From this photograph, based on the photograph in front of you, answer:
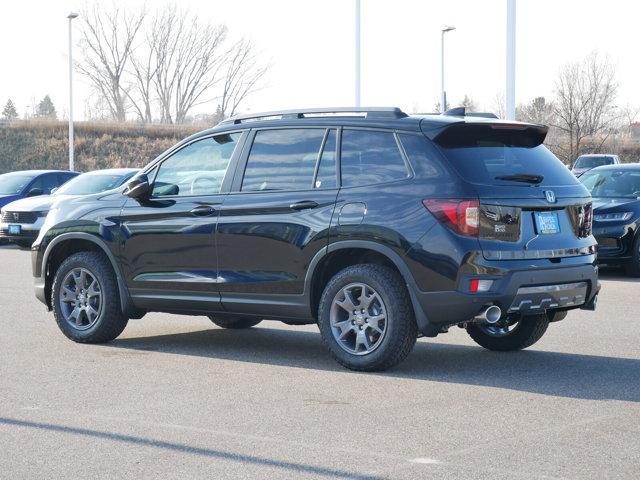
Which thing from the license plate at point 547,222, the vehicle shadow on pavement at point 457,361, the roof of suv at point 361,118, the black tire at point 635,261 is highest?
the roof of suv at point 361,118

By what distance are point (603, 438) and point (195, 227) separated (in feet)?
13.3

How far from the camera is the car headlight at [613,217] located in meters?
16.3

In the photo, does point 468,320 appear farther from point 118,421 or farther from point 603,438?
point 118,421

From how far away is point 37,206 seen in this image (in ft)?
73.6

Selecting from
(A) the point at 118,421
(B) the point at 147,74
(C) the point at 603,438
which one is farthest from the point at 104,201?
(B) the point at 147,74

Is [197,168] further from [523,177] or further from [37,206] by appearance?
[37,206]

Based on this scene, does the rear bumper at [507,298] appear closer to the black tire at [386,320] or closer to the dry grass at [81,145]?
the black tire at [386,320]

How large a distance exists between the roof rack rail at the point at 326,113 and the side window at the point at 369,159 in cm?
17

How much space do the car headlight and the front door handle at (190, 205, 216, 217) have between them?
870cm

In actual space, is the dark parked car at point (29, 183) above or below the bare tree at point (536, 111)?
below

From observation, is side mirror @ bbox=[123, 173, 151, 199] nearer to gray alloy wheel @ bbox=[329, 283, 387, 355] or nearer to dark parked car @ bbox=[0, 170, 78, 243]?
gray alloy wheel @ bbox=[329, 283, 387, 355]

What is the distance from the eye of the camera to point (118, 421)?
6652 mm

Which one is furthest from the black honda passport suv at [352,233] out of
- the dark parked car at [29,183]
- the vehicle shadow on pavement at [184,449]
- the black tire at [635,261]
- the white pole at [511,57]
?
the dark parked car at [29,183]

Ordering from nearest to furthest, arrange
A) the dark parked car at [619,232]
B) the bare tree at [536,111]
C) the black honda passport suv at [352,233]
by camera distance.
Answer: the black honda passport suv at [352,233]
the dark parked car at [619,232]
the bare tree at [536,111]
